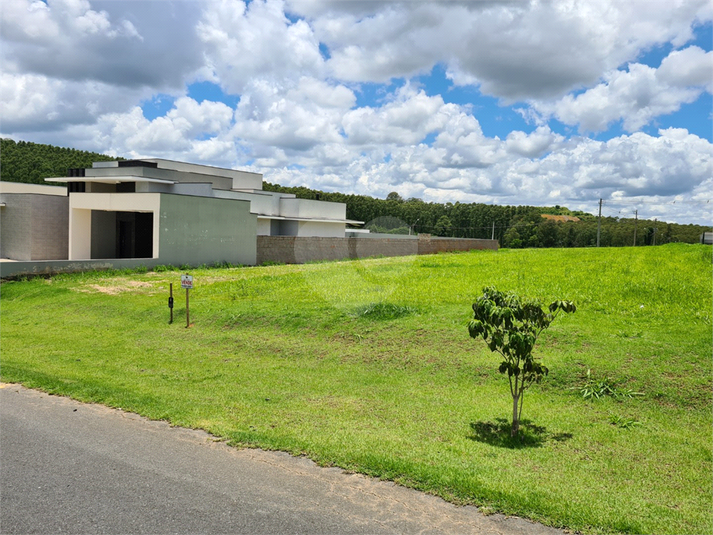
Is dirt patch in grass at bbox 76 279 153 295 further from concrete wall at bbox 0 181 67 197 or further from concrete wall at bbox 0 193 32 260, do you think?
concrete wall at bbox 0 181 67 197

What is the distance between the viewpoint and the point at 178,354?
37.5 ft

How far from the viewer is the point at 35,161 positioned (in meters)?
63.2

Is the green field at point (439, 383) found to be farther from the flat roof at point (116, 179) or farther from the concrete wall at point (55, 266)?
the flat roof at point (116, 179)

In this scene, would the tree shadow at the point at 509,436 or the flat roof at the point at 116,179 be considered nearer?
the tree shadow at the point at 509,436

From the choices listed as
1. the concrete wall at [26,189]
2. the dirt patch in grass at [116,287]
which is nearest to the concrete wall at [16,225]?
A: the concrete wall at [26,189]

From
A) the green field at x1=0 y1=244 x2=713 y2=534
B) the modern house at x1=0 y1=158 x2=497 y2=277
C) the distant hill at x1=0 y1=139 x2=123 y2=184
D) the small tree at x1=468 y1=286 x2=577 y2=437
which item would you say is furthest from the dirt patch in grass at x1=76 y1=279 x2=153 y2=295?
the distant hill at x1=0 y1=139 x2=123 y2=184

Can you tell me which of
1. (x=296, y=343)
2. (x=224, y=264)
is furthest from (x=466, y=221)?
(x=296, y=343)

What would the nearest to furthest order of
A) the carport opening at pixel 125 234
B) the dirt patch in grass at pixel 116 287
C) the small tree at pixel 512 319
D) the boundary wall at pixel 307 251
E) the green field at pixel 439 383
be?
1. the green field at pixel 439 383
2. the small tree at pixel 512 319
3. the dirt patch in grass at pixel 116 287
4. the boundary wall at pixel 307 251
5. the carport opening at pixel 125 234

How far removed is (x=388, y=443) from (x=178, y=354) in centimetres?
695

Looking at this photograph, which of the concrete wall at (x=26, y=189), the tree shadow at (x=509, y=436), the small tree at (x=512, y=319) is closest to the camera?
the small tree at (x=512, y=319)

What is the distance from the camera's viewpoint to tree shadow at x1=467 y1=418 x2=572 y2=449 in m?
6.00

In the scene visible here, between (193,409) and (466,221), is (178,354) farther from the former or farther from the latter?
(466,221)

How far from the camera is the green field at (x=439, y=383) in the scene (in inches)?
194

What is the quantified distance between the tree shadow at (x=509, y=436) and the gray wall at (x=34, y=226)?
33846 mm
